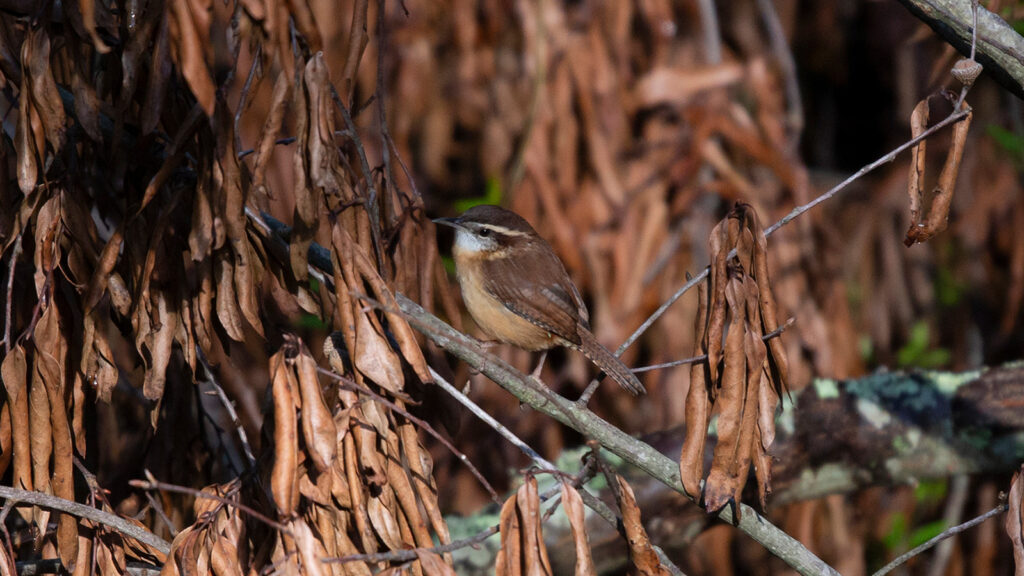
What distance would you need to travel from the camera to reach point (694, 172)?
548 centimetres

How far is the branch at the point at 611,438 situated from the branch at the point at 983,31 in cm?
133

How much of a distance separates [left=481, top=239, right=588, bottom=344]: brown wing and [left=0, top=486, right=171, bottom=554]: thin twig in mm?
1769

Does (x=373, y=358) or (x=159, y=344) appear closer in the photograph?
(x=373, y=358)

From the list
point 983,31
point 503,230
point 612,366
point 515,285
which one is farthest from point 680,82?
point 983,31

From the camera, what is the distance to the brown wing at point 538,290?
3.87m

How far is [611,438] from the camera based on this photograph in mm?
2588

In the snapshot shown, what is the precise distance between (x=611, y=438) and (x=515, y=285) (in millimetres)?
1460

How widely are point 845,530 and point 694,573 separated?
3.19ft

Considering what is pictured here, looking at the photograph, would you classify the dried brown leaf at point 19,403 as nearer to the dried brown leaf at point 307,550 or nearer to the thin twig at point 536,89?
Answer: the dried brown leaf at point 307,550

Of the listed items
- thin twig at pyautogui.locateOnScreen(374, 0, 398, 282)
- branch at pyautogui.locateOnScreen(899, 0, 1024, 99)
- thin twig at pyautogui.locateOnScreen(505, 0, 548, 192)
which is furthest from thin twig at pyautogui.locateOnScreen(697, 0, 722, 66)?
thin twig at pyautogui.locateOnScreen(374, 0, 398, 282)

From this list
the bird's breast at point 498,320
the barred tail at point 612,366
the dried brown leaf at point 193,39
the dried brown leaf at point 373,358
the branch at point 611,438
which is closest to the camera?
the dried brown leaf at point 193,39

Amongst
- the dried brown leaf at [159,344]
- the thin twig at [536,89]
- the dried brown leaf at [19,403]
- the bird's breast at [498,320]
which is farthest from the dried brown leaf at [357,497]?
the thin twig at [536,89]

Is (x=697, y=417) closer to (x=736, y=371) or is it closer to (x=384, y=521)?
(x=736, y=371)

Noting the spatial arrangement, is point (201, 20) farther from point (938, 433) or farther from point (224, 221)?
point (938, 433)
